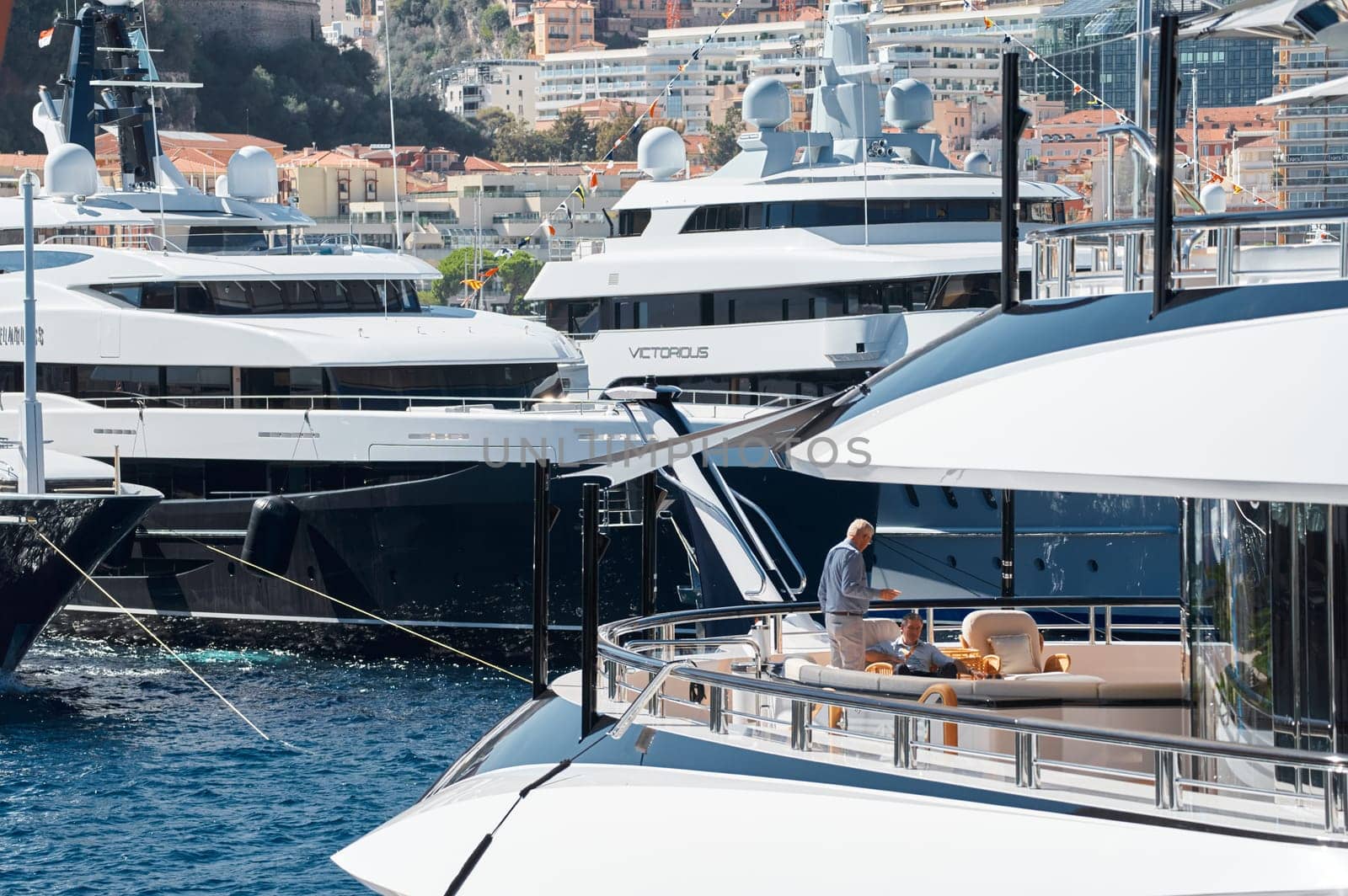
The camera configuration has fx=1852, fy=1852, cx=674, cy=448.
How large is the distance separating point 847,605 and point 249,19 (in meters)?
117

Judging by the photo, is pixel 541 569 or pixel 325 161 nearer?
pixel 541 569

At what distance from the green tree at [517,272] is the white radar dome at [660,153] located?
2079 inches

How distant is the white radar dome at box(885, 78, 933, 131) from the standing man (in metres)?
20.2

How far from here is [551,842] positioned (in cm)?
622

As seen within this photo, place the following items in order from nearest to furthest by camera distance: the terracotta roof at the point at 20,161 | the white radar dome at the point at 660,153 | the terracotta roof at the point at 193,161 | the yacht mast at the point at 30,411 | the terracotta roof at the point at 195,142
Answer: the yacht mast at the point at 30,411 < the white radar dome at the point at 660,153 < the terracotta roof at the point at 20,161 < the terracotta roof at the point at 193,161 < the terracotta roof at the point at 195,142

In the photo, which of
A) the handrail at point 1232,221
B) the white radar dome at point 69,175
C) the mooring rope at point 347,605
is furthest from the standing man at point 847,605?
the white radar dome at point 69,175

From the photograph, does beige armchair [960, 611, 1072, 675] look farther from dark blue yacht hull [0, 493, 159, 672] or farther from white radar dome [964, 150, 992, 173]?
white radar dome [964, 150, 992, 173]

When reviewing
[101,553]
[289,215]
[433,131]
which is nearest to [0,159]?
[433,131]

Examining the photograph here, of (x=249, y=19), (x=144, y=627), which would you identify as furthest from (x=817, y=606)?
(x=249, y=19)

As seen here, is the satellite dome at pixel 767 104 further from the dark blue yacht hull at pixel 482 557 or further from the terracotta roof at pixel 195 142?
the terracotta roof at pixel 195 142

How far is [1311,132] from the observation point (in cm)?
3164

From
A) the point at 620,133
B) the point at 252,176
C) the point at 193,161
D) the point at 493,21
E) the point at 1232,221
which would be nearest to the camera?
the point at 1232,221

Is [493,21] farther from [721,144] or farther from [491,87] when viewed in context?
[721,144]

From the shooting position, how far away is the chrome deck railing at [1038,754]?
5.32 meters
